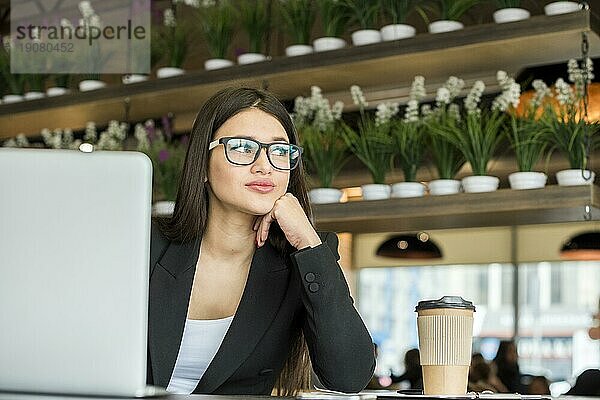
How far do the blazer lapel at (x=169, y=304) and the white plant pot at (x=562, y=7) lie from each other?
199cm

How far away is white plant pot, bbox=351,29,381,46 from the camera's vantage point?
3.99m

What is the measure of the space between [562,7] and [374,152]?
91cm

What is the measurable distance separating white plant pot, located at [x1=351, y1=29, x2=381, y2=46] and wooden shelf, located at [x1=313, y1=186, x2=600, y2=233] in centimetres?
64

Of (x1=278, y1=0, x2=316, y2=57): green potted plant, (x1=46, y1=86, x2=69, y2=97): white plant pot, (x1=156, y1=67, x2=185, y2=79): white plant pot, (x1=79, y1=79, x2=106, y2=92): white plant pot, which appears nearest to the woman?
(x1=278, y1=0, x2=316, y2=57): green potted plant

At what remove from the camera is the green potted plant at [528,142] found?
3.61 meters

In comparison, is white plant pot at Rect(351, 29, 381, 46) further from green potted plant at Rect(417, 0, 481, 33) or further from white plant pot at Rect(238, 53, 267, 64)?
white plant pot at Rect(238, 53, 267, 64)

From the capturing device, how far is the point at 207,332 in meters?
1.98

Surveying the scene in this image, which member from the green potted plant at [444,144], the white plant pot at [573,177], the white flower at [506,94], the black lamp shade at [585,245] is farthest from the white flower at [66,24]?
the black lamp shade at [585,245]

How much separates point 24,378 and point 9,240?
0.16 m

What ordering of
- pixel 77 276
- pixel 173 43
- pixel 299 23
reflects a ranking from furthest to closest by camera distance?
pixel 173 43 → pixel 299 23 → pixel 77 276

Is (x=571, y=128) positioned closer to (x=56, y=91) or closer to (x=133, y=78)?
(x=133, y=78)

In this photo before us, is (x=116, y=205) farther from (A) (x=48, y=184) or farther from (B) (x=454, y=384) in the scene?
(B) (x=454, y=384)

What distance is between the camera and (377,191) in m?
3.93

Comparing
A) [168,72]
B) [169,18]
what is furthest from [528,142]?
[169,18]
